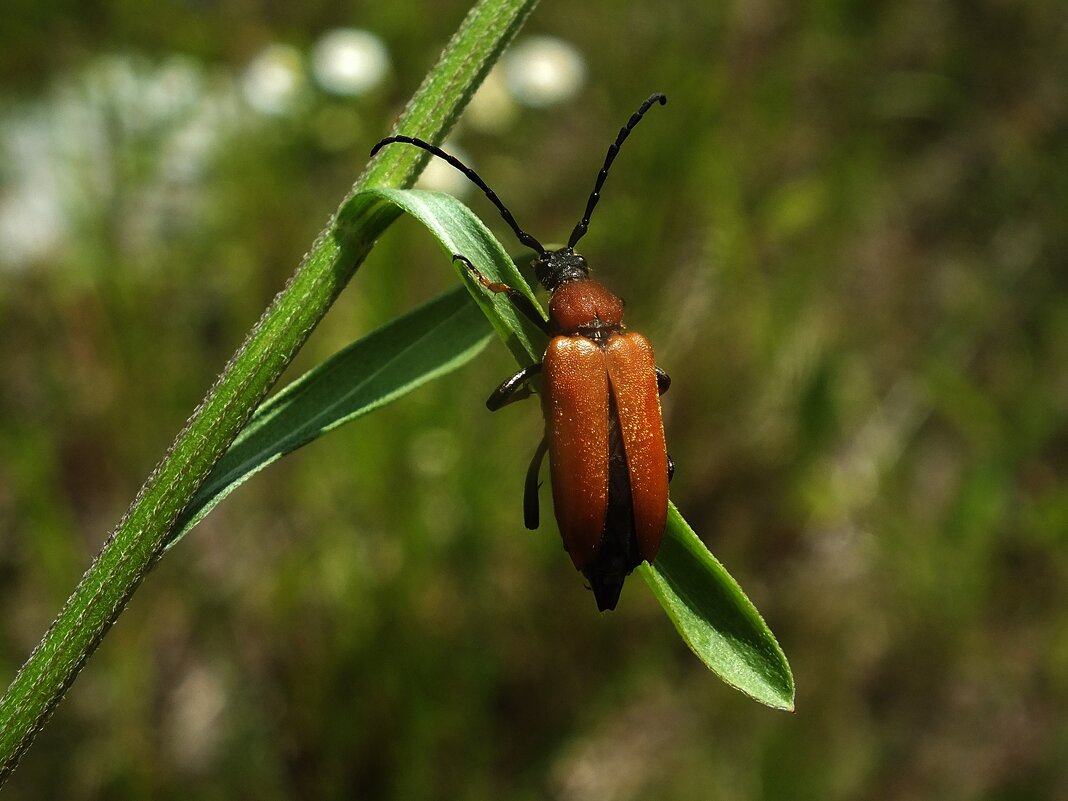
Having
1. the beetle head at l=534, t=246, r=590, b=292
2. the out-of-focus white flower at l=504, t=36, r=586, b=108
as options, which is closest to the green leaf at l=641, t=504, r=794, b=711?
the beetle head at l=534, t=246, r=590, b=292

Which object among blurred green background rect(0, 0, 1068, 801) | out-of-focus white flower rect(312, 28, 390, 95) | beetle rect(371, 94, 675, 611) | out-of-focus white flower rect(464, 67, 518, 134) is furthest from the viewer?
out-of-focus white flower rect(464, 67, 518, 134)

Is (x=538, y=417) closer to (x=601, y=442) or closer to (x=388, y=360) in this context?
(x=601, y=442)

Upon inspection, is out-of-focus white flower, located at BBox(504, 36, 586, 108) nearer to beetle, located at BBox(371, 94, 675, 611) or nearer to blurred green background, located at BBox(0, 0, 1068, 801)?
blurred green background, located at BBox(0, 0, 1068, 801)

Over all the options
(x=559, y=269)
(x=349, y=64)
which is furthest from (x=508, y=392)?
(x=349, y=64)

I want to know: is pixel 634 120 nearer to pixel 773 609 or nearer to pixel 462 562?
pixel 462 562

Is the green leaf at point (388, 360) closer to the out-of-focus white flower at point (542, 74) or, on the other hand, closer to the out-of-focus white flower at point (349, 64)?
the out-of-focus white flower at point (349, 64)

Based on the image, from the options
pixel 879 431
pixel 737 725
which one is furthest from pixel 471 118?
pixel 737 725

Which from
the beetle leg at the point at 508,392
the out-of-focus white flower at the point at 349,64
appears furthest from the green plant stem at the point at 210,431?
the out-of-focus white flower at the point at 349,64
